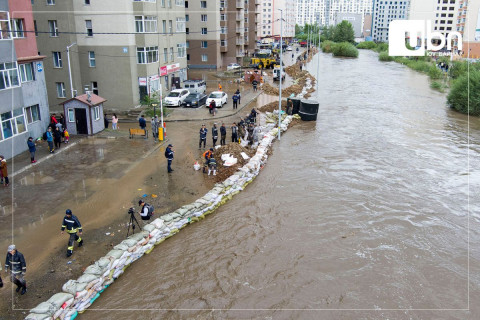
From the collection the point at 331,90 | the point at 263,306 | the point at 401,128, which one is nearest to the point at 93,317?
the point at 263,306

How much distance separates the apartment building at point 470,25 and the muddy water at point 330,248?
2839 inches

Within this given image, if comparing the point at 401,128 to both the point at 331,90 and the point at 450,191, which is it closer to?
the point at 450,191

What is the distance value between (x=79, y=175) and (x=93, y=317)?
30.6 feet

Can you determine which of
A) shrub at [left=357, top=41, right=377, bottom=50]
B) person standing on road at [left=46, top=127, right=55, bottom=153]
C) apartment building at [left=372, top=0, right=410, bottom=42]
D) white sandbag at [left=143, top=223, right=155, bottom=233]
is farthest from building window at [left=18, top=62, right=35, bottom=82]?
apartment building at [left=372, top=0, right=410, bottom=42]

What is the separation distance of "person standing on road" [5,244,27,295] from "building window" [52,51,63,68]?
2353 centimetres

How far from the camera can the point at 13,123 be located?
20.0 meters

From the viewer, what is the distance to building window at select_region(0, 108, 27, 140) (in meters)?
19.3

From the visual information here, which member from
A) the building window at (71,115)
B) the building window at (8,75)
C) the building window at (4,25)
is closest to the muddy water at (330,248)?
the building window at (8,75)

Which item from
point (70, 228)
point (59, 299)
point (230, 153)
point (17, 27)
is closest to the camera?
point (59, 299)

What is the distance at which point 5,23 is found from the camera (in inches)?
755

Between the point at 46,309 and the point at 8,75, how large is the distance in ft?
48.2

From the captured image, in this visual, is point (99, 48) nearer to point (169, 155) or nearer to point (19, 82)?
point (19, 82)

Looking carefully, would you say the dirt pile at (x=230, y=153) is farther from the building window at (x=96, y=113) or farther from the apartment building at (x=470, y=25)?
the apartment building at (x=470, y=25)

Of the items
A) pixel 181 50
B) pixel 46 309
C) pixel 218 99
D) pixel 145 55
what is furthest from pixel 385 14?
pixel 46 309
